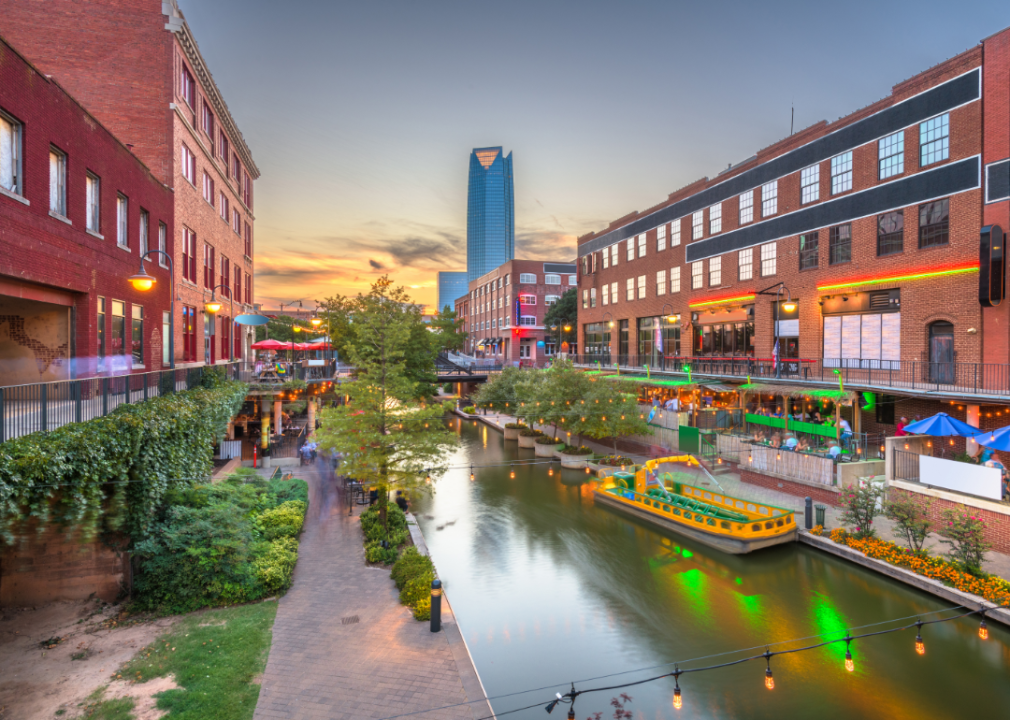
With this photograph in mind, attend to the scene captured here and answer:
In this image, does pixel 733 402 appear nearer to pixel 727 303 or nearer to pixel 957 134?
pixel 727 303

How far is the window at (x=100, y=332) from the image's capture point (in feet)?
52.1

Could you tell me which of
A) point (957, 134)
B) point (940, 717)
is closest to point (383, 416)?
point (940, 717)

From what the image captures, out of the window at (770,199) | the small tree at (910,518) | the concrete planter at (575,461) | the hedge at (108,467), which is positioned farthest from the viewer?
the window at (770,199)

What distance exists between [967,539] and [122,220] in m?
26.6

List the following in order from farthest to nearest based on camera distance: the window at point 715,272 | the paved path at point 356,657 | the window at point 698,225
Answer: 1. the window at point 698,225
2. the window at point 715,272
3. the paved path at point 356,657

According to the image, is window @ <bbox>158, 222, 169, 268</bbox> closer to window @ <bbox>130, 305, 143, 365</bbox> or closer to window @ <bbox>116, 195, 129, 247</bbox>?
window @ <bbox>130, 305, 143, 365</bbox>

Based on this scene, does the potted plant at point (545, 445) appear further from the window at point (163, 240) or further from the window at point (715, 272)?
the window at point (163, 240)

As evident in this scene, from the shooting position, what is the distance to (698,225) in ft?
128

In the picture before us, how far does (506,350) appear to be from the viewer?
8475cm

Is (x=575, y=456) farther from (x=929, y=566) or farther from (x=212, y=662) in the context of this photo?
(x=212, y=662)

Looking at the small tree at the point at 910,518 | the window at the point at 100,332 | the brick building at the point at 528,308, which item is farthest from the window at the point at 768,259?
the brick building at the point at 528,308

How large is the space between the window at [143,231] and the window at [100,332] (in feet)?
12.9

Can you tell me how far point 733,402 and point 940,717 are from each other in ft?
79.8

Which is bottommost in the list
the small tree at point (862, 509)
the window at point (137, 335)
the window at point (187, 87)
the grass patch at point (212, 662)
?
the grass patch at point (212, 662)
